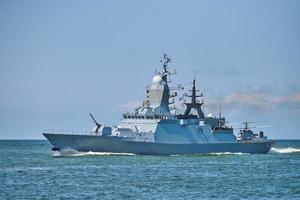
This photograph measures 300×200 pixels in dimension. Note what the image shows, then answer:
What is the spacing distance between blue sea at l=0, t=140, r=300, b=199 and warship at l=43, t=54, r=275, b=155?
1.30 meters

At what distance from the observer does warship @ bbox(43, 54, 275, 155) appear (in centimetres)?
7006

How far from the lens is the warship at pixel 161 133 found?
70062 millimetres

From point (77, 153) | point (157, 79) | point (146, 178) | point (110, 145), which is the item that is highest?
point (157, 79)

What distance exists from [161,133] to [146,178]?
2234cm

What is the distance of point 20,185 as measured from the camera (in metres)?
45.7

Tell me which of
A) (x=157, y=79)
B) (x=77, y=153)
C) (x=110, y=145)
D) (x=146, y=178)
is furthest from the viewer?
(x=157, y=79)

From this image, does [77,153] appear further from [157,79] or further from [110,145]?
[157,79]

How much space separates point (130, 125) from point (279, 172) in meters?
19.2

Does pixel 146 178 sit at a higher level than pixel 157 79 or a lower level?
lower

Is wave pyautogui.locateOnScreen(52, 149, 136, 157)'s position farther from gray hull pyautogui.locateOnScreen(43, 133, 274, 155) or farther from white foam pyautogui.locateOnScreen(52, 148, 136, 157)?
gray hull pyautogui.locateOnScreen(43, 133, 274, 155)

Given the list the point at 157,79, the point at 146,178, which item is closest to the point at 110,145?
the point at 157,79

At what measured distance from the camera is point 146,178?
49844 millimetres

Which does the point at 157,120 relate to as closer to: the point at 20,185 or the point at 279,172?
the point at 279,172

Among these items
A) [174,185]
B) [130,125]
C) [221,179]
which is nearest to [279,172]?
[221,179]
